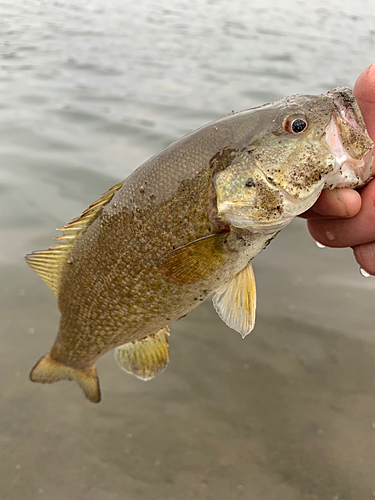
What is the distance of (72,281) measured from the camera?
225 centimetres

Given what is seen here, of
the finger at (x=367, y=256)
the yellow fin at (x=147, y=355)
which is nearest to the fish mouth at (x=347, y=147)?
the finger at (x=367, y=256)

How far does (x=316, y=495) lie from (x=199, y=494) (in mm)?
721

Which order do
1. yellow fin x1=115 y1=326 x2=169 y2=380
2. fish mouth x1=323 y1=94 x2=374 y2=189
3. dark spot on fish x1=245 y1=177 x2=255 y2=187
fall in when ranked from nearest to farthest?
fish mouth x1=323 y1=94 x2=374 y2=189 < dark spot on fish x1=245 y1=177 x2=255 y2=187 < yellow fin x1=115 y1=326 x2=169 y2=380

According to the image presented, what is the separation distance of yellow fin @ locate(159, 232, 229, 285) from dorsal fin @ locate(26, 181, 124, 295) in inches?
18.8

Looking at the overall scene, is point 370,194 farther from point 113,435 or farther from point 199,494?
point 113,435

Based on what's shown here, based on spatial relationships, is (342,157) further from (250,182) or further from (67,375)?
(67,375)

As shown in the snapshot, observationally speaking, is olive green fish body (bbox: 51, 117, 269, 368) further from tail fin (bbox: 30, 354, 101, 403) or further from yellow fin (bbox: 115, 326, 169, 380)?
tail fin (bbox: 30, 354, 101, 403)

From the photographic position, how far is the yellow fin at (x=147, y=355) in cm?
257

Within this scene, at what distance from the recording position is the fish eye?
1.85 meters

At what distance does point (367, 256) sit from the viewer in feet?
7.27

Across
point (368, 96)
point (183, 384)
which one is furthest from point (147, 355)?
point (368, 96)

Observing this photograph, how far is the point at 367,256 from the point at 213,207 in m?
0.94

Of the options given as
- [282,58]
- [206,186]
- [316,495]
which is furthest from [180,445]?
[282,58]

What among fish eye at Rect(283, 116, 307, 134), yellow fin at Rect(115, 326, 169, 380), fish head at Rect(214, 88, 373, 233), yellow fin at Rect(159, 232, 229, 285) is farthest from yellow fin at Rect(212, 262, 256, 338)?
fish eye at Rect(283, 116, 307, 134)
